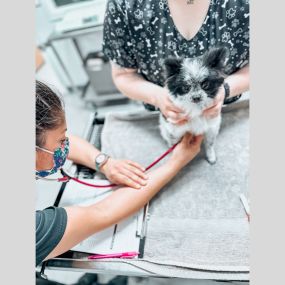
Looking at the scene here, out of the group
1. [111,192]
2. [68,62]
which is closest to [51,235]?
[111,192]

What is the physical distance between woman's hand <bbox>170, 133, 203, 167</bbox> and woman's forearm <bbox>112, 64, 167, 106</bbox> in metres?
0.17

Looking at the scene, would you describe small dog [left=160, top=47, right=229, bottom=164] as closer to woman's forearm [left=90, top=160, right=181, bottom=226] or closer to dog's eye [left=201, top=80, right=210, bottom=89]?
dog's eye [left=201, top=80, right=210, bottom=89]

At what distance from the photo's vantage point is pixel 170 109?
0.81 metres

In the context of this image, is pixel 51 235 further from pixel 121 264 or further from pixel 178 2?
→ pixel 178 2

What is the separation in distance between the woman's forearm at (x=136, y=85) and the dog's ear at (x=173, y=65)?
13 cm

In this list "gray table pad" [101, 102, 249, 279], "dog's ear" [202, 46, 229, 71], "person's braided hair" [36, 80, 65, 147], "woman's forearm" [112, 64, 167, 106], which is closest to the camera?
"person's braided hair" [36, 80, 65, 147]

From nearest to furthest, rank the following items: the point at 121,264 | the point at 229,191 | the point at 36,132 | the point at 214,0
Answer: the point at 36,132
the point at 214,0
the point at 121,264
the point at 229,191

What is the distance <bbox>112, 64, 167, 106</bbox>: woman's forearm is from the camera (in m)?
0.86

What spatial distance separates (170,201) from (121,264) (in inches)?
9.9

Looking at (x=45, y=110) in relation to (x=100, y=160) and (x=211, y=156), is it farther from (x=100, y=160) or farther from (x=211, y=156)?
(x=211, y=156)

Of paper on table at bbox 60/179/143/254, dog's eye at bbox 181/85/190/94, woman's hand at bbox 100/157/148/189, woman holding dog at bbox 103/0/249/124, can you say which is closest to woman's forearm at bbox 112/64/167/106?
woman holding dog at bbox 103/0/249/124

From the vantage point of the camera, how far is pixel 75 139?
2.97 ft

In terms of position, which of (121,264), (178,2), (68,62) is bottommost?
(121,264)

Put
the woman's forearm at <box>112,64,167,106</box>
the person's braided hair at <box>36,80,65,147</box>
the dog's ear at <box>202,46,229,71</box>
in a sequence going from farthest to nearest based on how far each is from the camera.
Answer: the woman's forearm at <box>112,64,167,106</box>, the dog's ear at <box>202,46,229,71</box>, the person's braided hair at <box>36,80,65,147</box>
